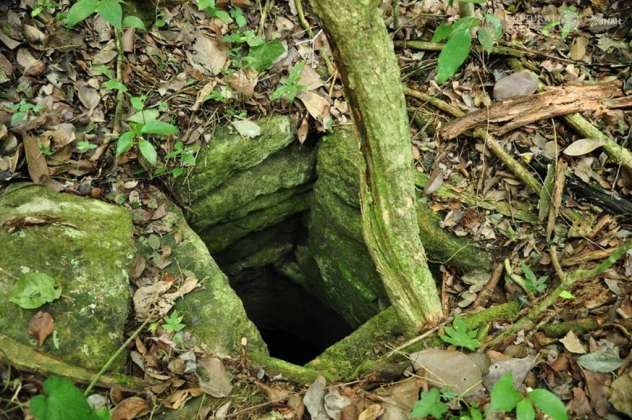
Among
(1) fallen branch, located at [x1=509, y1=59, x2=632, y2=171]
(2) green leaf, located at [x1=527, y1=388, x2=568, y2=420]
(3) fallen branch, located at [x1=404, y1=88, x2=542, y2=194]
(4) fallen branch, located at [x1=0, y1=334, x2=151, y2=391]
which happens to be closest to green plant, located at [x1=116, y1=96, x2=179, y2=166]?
(4) fallen branch, located at [x1=0, y1=334, x2=151, y2=391]

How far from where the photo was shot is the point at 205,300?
104 inches

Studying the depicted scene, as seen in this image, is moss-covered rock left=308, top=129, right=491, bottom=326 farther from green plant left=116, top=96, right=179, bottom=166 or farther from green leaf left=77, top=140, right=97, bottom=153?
green leaf left=77, top=140, right=97, bottom=153

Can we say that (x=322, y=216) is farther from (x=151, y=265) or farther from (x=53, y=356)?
(x=53, y=356)

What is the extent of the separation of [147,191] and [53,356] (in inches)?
42.2

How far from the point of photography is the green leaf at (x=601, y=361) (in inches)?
79.7

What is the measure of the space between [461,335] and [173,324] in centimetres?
142

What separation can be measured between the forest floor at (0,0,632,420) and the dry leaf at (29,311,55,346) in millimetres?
408

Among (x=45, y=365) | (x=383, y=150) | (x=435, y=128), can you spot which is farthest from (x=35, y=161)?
(x=435, y=128)

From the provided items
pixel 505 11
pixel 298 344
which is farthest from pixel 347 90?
pixel 298 344

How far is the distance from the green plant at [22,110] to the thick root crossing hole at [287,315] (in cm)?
206

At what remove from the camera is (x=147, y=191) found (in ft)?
9.53

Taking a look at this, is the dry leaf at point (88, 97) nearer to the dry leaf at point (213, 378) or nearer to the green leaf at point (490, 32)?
the dry leaf at point (213, 378)

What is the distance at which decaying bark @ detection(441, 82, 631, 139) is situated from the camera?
2.89 m

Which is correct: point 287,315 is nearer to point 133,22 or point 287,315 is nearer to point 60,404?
point 133,22
